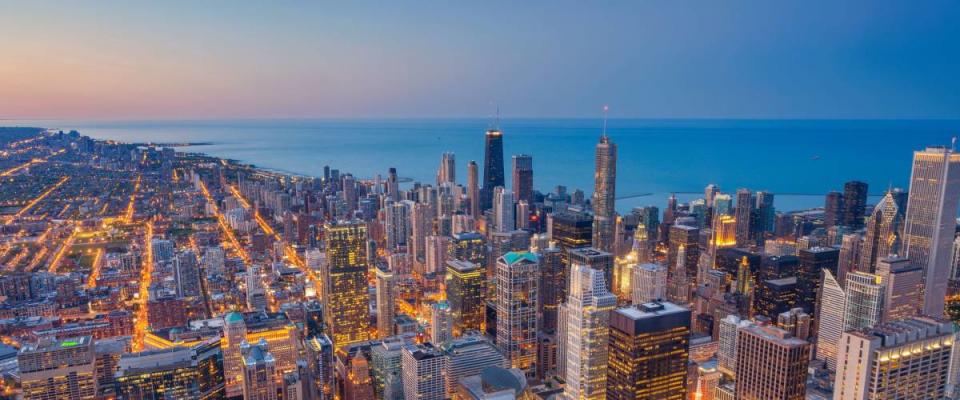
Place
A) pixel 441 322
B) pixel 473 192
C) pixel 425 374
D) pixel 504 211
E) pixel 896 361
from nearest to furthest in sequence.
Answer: pixel 896 361
pixel 425 374
pixel 441 322
pixel 504 211
pixel 473 192

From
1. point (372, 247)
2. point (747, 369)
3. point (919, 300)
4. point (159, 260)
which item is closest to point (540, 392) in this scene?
point (747, 369)

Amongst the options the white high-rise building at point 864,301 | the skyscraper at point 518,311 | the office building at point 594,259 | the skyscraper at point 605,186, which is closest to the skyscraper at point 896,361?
the white high-rise building at point 864,301

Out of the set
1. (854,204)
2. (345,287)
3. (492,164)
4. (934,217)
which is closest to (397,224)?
(492,164)

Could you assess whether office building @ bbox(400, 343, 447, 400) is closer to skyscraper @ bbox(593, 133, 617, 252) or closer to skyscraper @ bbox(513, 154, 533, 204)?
skyscraper @ bbox(593, 133, 617, 252)

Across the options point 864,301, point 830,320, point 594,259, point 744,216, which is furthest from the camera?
point 744,216

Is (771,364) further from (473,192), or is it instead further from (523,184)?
(473,192)

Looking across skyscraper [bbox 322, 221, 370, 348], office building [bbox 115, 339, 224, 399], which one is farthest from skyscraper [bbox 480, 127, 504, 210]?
office building [bbox 115, 339, 224, 399]

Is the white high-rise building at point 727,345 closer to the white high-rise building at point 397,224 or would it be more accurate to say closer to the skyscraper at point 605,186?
the skyscraper at point 605,186
